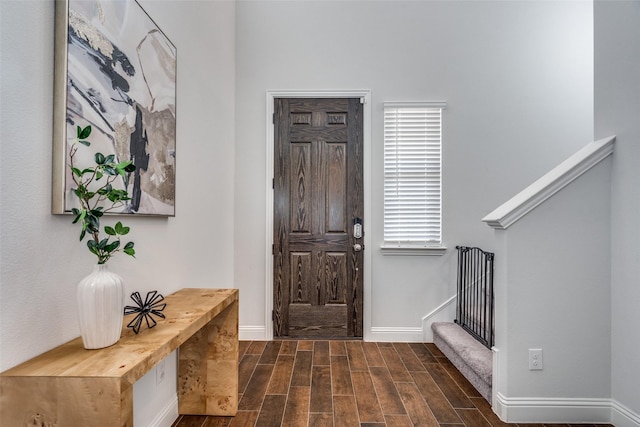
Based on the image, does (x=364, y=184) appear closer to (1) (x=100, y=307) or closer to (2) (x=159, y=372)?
(2) (x=159, y=372)

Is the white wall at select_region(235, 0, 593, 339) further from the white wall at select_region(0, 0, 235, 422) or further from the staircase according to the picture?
the white wall at select_region(0, 0, 235, 422)

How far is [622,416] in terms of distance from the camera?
1.88 metres

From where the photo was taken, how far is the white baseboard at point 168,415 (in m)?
1.79

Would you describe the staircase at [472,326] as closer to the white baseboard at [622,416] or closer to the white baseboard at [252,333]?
the white baseboard at [622,416]

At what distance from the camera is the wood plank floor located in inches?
77.2

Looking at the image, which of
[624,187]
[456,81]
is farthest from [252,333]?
[456,81]

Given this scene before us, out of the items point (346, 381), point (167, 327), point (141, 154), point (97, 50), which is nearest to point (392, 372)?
point (346, 381)

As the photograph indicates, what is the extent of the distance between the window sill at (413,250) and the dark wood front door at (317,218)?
0.89 feet

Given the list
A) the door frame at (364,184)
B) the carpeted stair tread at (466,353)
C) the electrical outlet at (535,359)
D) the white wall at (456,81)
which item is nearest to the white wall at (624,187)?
the electrical outlet at (535,359)

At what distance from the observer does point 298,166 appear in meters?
3.32

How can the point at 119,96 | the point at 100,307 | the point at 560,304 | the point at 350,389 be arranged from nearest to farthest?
the point at 100,307, the point at 119,96, the point at 560,304, the point at 350,389

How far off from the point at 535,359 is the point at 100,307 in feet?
7.47

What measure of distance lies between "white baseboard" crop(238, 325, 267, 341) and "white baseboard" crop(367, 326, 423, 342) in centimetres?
105

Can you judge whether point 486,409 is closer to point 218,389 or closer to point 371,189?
point 218,389
